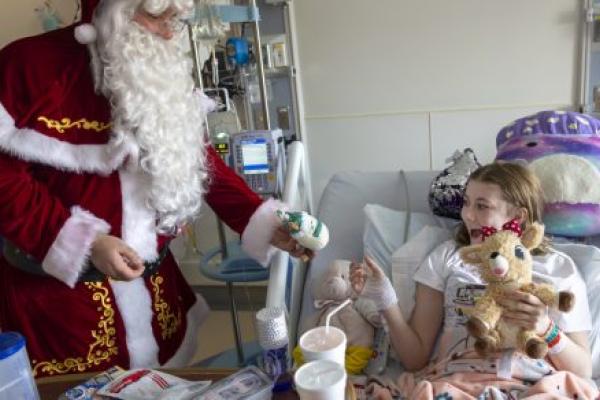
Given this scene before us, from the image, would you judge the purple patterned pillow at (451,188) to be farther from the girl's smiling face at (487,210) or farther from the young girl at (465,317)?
the girl's smiling face at (487,210)

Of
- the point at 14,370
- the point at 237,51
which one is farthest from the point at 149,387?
the point at 237,51

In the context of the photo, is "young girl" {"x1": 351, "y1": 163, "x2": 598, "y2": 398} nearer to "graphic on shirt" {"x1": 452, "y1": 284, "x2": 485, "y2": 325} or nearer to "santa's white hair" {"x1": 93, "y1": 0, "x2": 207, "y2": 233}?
"graphic on shirt" {"x1": 452, "y1": 284, "x2": 485, "y2": 325}

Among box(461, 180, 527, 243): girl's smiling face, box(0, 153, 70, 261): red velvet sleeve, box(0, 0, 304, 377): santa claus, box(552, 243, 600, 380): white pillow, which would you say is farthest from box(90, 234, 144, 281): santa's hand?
box(552, 243, 600, 380): white pillow

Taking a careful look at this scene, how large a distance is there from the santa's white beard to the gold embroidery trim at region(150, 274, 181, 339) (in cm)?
15

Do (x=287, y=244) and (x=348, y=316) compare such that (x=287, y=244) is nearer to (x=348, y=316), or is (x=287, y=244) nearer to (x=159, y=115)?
(x=348, y=316)

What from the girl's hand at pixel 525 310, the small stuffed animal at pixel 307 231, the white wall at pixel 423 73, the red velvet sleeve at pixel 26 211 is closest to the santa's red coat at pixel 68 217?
the red velvet sleeve at pixel 26 211

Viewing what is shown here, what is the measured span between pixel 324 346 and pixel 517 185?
0.69 meters

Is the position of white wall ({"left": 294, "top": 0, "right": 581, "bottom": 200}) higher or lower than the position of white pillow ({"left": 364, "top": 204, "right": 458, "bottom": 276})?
higher

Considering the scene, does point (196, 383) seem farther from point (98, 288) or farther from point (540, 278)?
point (540, 278)

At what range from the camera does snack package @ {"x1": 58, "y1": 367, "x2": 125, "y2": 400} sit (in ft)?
3.46

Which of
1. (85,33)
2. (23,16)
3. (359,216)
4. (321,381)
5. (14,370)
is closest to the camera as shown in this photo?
(321,381)

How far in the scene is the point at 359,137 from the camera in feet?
11.2

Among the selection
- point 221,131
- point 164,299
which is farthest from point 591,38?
point 164,299

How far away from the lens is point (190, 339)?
160cm
